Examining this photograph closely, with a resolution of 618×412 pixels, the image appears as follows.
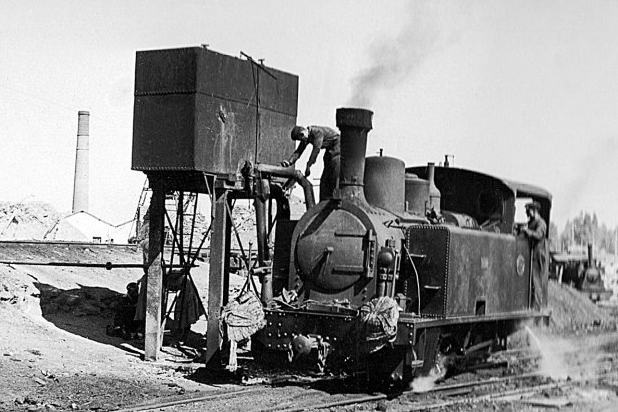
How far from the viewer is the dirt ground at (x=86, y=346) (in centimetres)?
995

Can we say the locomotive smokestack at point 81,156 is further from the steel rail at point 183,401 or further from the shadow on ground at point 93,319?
the steel rail at point 183,401

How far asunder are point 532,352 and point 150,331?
20.4ft

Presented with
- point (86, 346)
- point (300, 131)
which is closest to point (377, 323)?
point (300, 131)

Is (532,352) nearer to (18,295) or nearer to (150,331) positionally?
(150,331)

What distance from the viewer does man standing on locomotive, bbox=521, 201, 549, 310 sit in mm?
13484

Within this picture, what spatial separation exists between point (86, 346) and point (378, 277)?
516 cm

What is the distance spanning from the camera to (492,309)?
12219 mm

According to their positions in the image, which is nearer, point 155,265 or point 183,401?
point 183,401

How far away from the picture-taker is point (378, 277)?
35.1ft

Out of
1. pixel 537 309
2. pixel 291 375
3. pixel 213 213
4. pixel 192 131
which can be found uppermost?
pixel 192 131

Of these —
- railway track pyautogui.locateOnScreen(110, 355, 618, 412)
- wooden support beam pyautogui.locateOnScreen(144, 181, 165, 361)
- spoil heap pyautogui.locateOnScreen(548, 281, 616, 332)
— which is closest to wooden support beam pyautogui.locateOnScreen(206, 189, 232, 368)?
wooden support beam pyautogui.locateOnScreen(144, 181, 165, 361)

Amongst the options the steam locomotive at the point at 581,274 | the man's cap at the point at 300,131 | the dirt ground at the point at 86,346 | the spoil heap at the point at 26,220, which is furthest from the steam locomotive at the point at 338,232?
the spoil heap at the point at 26,220

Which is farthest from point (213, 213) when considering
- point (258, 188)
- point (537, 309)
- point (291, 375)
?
point (537, 309)

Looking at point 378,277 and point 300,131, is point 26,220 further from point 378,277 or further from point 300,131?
point 378,277
